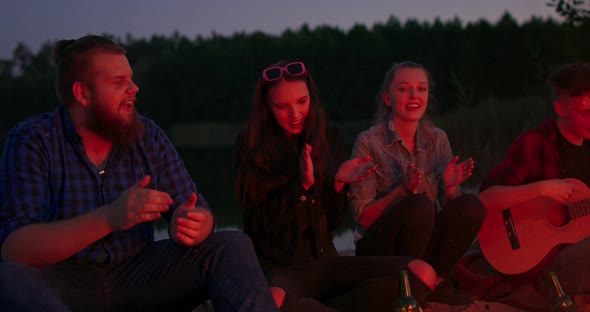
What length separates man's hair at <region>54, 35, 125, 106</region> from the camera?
273 centimetres

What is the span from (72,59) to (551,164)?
2.47 m

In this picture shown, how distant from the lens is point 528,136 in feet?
11.4

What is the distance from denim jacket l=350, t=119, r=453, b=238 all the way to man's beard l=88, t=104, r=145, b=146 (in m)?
1.33

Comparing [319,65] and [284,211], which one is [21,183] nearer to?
[284,211]

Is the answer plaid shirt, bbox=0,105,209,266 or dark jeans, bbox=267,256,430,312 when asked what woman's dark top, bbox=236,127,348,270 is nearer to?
dark jeans, bbox=267,256,430,312

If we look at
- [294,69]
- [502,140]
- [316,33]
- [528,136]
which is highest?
[316,33]

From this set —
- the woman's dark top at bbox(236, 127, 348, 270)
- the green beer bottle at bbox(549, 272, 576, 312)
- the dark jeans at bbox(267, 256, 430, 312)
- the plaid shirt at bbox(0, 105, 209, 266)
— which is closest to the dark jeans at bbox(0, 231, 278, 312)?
the plaid shirt at bbox(0, 105, 209, 266)

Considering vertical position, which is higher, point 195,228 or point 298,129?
point 298,129

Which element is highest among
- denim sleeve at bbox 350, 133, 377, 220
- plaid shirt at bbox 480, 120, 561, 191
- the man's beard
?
the man's beard

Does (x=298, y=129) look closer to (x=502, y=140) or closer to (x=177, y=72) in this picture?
(x=502, y=140)

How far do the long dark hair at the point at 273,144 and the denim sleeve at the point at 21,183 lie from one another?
975 millimetres

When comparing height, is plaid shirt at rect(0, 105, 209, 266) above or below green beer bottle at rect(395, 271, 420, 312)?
above

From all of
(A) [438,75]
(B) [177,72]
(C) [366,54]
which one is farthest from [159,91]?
(A) [438,75]

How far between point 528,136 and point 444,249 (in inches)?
30.9
